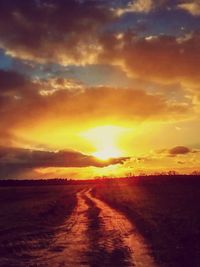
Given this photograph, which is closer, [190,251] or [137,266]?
[137,266]

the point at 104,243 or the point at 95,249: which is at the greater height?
the point at 104,243

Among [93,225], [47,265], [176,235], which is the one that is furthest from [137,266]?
[93,225]

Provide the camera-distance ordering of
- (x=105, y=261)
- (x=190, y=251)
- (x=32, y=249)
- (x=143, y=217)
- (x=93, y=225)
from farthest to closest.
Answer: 1. (x=143, y=217)
2. (x=93, y=225)
3. (x=32, y=249)
4. (x=190, y=251)
5. (x=105, y=261)

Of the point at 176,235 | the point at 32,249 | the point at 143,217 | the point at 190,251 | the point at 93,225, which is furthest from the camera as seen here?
the point at 143,217

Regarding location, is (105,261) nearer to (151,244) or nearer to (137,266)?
(137,266)

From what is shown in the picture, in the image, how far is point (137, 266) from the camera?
55.5 ft

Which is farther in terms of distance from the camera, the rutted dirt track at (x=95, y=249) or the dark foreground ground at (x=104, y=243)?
the dark foreground ground at (x=104, y=243)

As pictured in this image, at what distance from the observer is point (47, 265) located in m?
17.3

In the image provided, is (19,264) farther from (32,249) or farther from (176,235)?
(176,235)

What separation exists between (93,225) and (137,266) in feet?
51.5

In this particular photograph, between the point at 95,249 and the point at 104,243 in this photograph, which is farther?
the point at 104,243

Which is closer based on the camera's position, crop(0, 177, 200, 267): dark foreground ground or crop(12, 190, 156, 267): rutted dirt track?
crop(12, 190, 156, 267): rutted dirt track

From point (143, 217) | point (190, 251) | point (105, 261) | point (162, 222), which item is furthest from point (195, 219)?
point (105, 261)

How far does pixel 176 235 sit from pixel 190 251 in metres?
5.21
